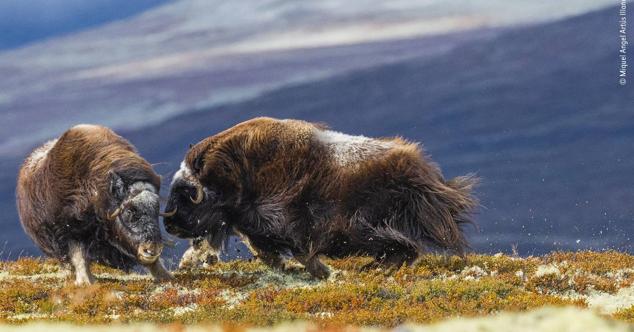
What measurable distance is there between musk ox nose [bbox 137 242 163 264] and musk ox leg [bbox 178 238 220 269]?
5.21ft

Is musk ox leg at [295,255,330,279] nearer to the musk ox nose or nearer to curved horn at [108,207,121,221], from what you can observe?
the musk ox nose

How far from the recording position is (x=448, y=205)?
45.6 feet

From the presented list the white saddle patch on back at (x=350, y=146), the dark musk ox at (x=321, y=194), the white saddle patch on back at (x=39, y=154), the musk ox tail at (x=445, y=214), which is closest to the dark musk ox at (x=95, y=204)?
the white saddle patch on back at (x=39, y=154)

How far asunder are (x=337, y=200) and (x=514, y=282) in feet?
8.91

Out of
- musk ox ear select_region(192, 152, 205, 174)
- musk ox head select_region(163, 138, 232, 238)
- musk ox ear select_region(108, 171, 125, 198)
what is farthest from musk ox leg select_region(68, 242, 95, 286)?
musk ox ear select_region(192, 152, 205, 174)

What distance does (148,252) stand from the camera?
13.2 metres

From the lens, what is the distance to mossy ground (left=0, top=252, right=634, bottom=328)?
10.4 metres

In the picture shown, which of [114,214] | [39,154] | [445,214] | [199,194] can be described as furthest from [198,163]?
[445,214]

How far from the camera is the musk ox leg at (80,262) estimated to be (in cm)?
1355

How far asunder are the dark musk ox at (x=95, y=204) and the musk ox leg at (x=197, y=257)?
4.17 feet

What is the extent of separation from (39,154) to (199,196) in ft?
9.56

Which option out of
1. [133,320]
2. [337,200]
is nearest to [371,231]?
[337,200]

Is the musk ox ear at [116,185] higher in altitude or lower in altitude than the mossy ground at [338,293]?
higher

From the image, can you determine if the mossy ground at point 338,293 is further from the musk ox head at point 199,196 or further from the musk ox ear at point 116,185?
the musk ox ear at point 116,185
